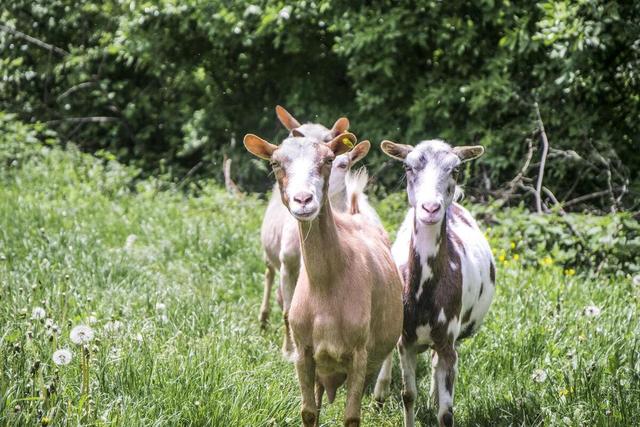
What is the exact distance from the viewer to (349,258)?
13.3ft

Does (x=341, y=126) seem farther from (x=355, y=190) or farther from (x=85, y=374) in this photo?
(x=85, y=374)

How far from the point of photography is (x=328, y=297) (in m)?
3.95

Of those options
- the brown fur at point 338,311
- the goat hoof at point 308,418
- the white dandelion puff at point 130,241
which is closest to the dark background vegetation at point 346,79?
the white dandelion puff at point 130,241

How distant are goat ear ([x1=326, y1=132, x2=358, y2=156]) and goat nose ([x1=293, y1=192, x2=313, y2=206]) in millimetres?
462

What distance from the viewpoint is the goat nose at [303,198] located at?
11.7 feet

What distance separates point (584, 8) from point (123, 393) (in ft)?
20.2

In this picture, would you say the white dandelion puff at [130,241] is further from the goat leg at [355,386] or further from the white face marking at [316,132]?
the goat leg at [355,386]

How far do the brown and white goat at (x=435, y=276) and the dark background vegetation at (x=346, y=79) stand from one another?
4079 mm

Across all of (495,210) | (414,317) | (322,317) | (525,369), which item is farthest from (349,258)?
(495,210)

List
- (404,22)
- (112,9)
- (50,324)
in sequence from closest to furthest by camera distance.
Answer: (50,324) < (404,22) < (112,9)

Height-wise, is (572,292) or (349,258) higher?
(349,258)

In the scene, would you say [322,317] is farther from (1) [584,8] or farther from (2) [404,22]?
(2) [404,22]

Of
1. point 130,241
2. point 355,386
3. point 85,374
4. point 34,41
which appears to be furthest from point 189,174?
point 85,374

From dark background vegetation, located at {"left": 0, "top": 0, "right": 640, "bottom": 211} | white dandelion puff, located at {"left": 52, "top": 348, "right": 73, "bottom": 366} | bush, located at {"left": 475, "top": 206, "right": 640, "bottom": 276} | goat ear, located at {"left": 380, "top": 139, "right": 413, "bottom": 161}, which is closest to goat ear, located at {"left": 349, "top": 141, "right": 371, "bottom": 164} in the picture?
goat ear, located at {"left": 380, "top": 139, "right": 413, "bottom": 161}
